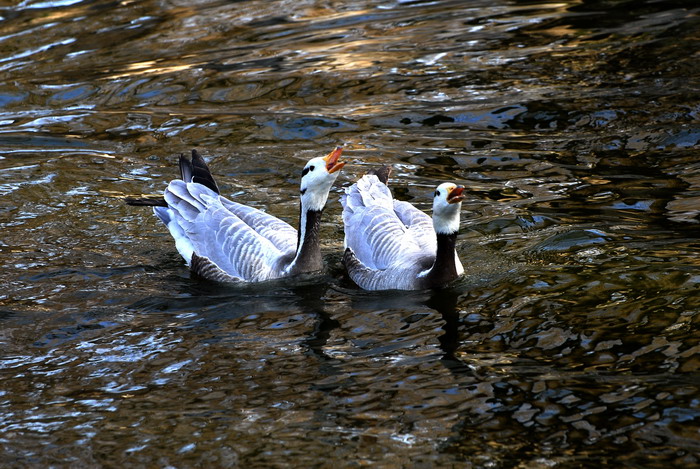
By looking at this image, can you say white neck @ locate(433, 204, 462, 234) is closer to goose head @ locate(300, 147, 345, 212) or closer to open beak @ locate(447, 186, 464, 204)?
open beak @ locate(447, 186, 464, 204)

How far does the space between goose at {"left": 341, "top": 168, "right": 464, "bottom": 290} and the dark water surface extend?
0.22 meters

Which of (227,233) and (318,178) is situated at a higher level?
(318,178)

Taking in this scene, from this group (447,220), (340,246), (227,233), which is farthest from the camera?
(340,246)

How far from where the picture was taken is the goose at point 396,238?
25.8 ft

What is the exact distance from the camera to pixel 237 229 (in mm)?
9266

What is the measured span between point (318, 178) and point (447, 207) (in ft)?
3.98

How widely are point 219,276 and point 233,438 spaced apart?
3.33m

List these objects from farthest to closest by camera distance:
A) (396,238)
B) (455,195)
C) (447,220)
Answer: (396,238) → (447,220) → (455,195)

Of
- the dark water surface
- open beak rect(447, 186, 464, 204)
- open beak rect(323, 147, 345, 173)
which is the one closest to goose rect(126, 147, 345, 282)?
open beak rect(323, 147, 345, 173)

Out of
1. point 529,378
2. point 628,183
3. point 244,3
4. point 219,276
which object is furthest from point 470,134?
point 244,3

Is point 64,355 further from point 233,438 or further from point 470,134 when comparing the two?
point 470,134

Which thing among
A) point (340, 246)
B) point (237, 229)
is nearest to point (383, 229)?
point (340, 246)

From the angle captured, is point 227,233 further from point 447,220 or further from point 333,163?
point 447,220

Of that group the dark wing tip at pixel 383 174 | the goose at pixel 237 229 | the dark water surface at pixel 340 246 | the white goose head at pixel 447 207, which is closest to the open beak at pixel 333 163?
the goose at pixel 237 229
